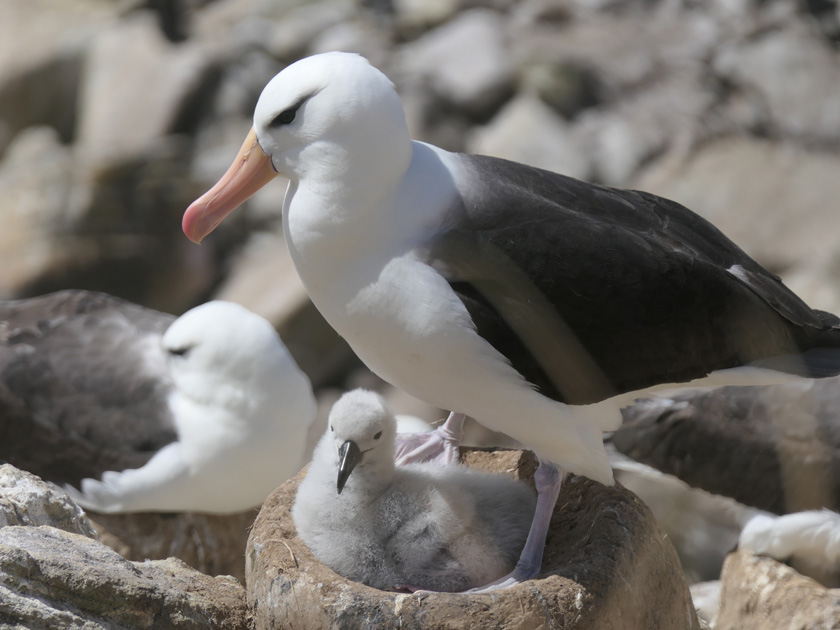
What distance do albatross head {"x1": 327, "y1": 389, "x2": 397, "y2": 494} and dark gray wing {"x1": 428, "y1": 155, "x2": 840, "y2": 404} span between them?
628mm

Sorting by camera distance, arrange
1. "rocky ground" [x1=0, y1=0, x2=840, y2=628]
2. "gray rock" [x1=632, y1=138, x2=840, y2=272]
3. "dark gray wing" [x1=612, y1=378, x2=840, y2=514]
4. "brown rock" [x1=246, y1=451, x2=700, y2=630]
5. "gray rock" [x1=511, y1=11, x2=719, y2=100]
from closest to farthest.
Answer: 1. "brown rock" [x1=246, y1=451, x2=700, y2=630]
2. "dark gray wing" [x1=612, y1=378, x2=840, y2=514]
3. "gray rock" [x1=632, y1=138, x2=840, y2=272]
4. "rocky ground" [x1=0, y1=0, x2=840, y2=628]
5. "gray rock" [x1=511, y1=11, x2=719, y2=100]

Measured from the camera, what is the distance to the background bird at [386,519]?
12.2ft

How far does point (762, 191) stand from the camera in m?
10.6

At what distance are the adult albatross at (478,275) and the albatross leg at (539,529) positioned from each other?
12 millimetres

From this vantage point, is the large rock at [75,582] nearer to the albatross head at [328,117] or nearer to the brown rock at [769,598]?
the albatross head at [328,117]

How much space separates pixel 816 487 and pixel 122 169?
8.74 metres

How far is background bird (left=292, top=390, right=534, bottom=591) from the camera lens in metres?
3.73

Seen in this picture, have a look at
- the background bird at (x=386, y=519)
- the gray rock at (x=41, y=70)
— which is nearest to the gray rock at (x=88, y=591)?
the background bird at (x=386, y=519)

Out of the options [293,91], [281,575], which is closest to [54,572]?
[281,575]

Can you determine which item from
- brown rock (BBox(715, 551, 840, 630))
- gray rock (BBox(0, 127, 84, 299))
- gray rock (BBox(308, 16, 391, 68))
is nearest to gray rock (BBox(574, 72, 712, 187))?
gray rock (BBox(308, 16, 391, 68))

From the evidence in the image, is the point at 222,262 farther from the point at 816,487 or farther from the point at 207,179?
the point at 816,487

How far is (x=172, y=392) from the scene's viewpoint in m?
5.71

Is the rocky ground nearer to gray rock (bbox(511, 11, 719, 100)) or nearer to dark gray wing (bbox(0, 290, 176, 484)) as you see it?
gray rock (bbox(511, 11, 719, 100))

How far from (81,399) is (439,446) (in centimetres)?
221
